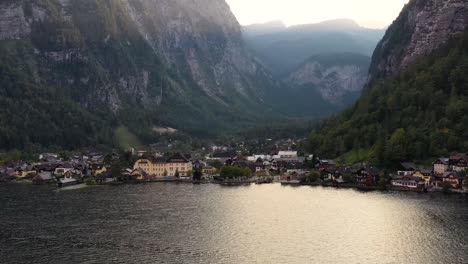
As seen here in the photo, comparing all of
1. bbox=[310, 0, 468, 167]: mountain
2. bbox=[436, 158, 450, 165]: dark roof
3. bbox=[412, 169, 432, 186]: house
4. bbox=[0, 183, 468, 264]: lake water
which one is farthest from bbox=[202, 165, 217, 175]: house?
bbox=[436, 158, 450, 165]: dark roof

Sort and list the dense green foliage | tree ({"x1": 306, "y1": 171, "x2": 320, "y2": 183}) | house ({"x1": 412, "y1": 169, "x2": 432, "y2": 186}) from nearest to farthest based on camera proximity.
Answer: house ({"x1": 412, "y1": 169, "x2": 432, "y2": 186})
the dense green foliage
tree ({"x1": 306, "y1": 171, "x2": 320, "y2": 183})

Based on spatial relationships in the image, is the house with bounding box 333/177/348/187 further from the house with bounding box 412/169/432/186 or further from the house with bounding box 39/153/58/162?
the house with bounding box 39/153/58/162

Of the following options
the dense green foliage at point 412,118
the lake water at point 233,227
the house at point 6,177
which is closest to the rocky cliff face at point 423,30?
the dense green foliage at point 412,118

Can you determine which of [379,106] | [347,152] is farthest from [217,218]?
[379,106]

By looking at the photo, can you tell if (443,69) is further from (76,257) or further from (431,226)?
(76,257)

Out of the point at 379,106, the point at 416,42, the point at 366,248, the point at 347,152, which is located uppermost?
the point at 416,42

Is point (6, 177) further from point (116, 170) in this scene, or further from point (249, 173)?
point (249, 173)
